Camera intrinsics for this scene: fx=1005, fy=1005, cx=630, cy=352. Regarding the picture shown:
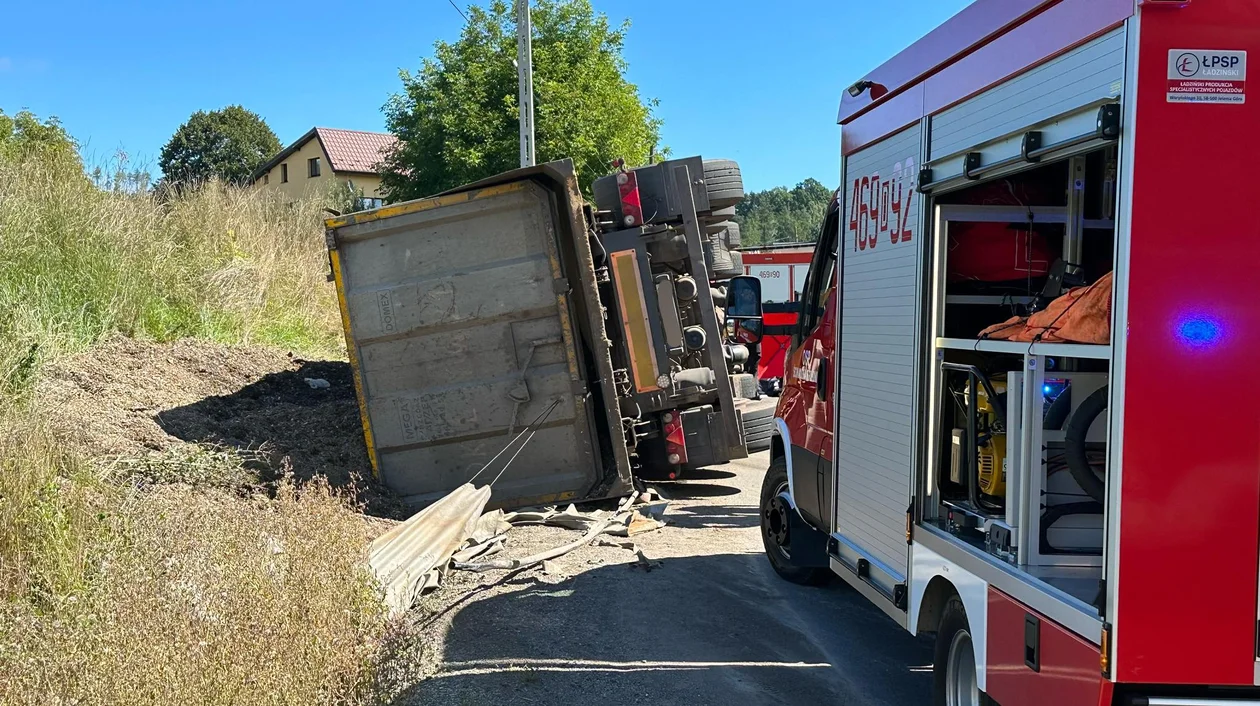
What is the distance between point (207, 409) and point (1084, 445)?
7824 millimetres

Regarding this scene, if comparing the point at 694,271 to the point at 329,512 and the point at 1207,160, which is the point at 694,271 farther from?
the point at 1207,160

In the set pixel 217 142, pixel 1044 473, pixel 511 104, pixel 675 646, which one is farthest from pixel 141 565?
pixel 217 142

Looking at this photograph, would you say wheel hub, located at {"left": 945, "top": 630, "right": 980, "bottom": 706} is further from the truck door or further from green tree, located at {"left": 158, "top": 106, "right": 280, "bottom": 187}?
green tree, located at {"left": 158, "top": 106, "right": 280, "bottom": 187}

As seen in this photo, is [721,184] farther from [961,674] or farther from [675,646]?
[961,674]

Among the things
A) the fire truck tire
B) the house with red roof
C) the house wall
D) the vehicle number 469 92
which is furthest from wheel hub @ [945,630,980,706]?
the house with red roof

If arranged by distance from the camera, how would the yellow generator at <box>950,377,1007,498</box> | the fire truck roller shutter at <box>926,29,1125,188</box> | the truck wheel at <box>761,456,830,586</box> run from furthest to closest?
the truck wheel at <box>761,456,830,586</box>
the yellow generator at <box>950,377,1007,498</box>
the fire truck roller shutter at <box>926,29,1125,188</box>

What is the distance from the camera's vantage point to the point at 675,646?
521 centimetres

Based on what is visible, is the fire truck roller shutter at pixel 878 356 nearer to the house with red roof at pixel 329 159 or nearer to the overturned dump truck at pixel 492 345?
the overturned dump truck at pixel 492 345

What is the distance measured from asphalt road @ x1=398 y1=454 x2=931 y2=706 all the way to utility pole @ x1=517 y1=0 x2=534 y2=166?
10609 millimetres

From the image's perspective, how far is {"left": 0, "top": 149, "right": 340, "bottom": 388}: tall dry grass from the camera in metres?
9.23

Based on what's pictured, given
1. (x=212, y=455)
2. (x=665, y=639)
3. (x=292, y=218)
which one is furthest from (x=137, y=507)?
(x=292, y=218)

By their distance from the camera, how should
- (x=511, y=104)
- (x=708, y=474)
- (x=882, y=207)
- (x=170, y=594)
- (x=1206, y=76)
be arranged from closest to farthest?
(x=1206, y=76), (x=170, y=594), (x=882, y=207), (x=708, y=474), (x=511, y=104)

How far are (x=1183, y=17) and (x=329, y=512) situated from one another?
4.42 m

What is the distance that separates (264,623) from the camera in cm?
391
